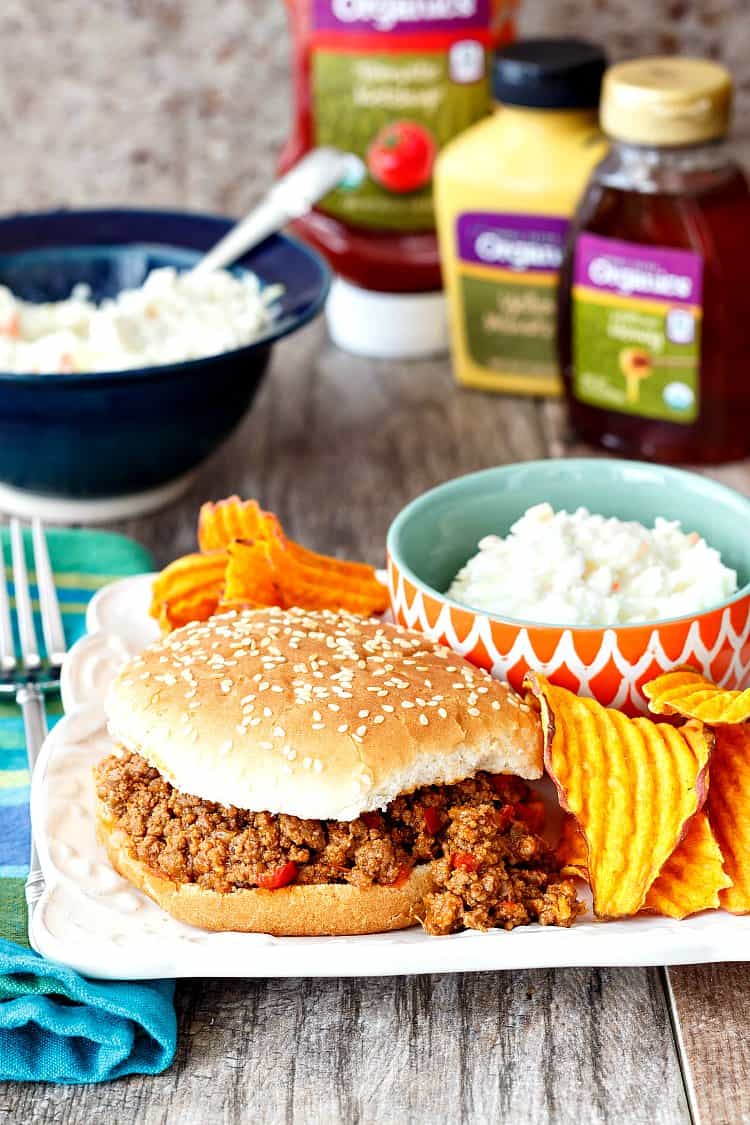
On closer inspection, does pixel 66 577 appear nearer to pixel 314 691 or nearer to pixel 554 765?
pixel 314 691

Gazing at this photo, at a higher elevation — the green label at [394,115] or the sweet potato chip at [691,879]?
the green label at [394,115]

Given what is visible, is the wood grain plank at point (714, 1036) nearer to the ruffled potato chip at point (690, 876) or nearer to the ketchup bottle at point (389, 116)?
the ruffled potato chip at point (690, 876)

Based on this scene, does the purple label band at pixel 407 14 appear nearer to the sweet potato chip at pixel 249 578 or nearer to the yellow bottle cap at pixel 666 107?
the yellow bottle cap at pixel 666 107

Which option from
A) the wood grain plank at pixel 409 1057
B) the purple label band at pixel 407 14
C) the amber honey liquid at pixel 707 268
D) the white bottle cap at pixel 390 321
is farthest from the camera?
the white bottle cap at pixel 390 321

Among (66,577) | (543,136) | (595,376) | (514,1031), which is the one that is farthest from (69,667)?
(543,136)

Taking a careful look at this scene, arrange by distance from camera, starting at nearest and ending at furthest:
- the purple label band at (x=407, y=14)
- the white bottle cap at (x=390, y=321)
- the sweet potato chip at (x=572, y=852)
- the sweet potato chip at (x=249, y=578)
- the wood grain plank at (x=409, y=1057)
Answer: the wood grain plank at (x=409, y=1057) → the sweet potato chip at (x=572, y=852) → the sweet potato chip at (x=249, y=578) → the purple label band at (x=407, y=14) → the white bottle cap at (x=390, y=321)

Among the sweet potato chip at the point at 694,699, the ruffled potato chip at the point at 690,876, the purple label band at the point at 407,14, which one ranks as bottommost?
the ruffled potato chip at the point at 690,876

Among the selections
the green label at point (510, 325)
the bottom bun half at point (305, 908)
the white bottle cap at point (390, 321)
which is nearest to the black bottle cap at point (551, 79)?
the green label at point (510, 325)

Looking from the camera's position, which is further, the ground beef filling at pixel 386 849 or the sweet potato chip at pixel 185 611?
the sweet potato chip at pixel 185 611
